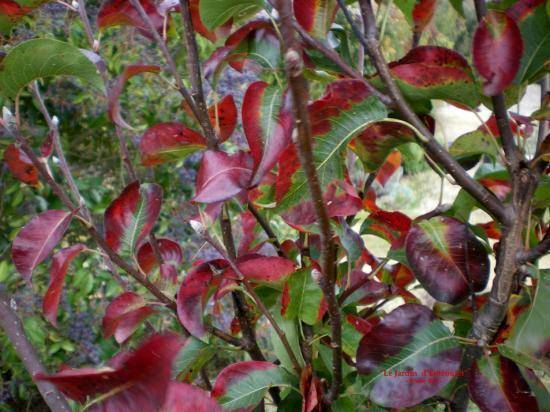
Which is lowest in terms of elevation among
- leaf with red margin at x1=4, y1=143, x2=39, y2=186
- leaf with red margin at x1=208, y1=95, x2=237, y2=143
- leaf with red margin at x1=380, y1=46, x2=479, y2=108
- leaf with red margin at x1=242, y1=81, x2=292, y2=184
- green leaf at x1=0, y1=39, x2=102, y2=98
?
leaf with red margin at x1=4, y1=143, x2=39, y2=186

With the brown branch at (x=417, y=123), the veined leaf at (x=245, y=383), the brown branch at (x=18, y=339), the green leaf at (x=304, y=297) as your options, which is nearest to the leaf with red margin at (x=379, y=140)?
the brown branch at (x=417, y=123)

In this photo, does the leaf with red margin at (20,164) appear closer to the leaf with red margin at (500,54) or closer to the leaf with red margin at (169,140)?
the leaf with red margin at (169,140)

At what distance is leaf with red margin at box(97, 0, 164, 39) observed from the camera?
23.9 inches

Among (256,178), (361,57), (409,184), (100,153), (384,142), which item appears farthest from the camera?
(409,184)

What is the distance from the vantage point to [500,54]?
1.47ft

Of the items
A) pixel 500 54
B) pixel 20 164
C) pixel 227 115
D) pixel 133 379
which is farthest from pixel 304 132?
pixel 20 164

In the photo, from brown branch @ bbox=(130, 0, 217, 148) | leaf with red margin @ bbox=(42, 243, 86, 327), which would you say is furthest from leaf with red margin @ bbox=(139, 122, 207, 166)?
leaf with red margin @ bbox=(42, 243, 86, 327)

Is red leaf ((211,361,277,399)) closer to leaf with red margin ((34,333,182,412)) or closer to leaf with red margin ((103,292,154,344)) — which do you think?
leaf with red margin ((103,292,154,344))

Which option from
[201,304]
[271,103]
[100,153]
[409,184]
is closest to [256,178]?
[271,103]

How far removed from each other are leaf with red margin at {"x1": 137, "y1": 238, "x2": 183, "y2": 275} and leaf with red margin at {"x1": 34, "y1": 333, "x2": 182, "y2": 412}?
414 millimetres

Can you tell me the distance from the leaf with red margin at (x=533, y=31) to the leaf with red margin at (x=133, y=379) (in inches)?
15.7

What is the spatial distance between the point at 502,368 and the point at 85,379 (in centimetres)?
39

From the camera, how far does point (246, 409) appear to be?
532mm

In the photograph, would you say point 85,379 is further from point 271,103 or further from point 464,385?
point 464,385
